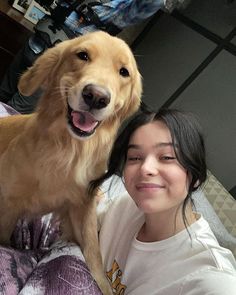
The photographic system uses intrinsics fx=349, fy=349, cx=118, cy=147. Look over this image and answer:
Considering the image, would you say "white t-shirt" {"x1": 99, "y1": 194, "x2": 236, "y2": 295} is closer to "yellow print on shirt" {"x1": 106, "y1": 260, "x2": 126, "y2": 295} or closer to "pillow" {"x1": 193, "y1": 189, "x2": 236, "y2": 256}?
"yellow print on shirt" {"x1": 106, "y1": 260, "x2": 126, "y2": 295}

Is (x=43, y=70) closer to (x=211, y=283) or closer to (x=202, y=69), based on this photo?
(x=211, y=283)

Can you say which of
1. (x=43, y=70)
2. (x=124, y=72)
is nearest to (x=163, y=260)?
(x=124, y=72)

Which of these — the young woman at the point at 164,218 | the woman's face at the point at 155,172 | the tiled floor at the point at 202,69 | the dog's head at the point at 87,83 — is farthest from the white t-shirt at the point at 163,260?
the tiled floor at the point at 202,69

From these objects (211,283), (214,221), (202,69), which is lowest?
(214,221)

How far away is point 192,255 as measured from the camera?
45.7 inches

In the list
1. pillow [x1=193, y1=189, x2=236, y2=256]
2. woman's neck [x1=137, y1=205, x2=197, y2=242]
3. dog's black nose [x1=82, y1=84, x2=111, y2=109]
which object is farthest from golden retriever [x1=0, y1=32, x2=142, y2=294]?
pillow [x1=193, y1=189, x2=236, y2=256]

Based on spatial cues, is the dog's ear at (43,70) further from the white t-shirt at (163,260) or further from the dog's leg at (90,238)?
the white t-shirt at (163,260)

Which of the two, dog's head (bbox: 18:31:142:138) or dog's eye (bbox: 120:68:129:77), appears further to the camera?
dog's eye (bbox: 120:68:129:77)

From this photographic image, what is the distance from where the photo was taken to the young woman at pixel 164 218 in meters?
1.12

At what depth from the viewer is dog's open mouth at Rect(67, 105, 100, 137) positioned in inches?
49.8

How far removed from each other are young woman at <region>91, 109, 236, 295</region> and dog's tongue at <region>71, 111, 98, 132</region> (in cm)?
16

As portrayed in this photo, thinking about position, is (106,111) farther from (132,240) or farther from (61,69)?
(132,240)

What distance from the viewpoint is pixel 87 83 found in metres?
1.15

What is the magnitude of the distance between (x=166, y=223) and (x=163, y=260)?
15 centimetres
